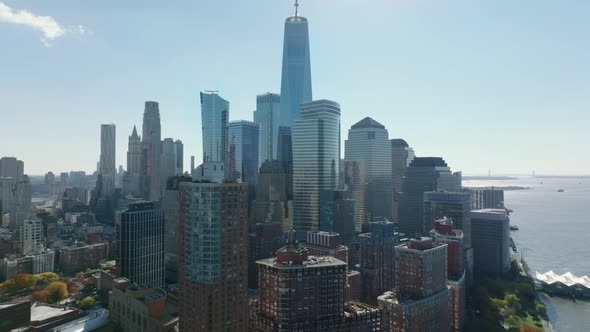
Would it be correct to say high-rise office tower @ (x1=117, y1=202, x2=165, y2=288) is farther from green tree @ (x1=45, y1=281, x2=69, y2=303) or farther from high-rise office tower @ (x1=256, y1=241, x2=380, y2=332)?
high-rise office tower @ (x1=256, y1=241, x2=380, y2=332)

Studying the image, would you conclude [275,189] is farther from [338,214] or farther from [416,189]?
[416,189]

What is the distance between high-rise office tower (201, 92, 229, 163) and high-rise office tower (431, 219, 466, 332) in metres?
82.1

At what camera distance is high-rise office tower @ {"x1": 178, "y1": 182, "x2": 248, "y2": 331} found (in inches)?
2350

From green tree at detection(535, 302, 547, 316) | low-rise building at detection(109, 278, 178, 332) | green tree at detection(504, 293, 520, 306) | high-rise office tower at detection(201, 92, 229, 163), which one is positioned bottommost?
green tree at detection(535, 302, 547, 316)

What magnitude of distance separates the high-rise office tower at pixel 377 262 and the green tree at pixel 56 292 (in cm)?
7725

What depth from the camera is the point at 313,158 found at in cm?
17350

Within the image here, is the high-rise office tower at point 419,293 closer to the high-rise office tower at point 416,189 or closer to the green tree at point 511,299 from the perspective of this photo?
the green tree at point 511,299

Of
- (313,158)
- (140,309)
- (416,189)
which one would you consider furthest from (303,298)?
(416,189)

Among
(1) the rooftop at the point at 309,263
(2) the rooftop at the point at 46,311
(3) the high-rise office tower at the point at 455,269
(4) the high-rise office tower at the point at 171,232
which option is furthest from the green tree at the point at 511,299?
(2) the rooftop at the point at 46,311

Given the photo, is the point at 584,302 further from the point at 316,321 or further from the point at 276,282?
the point at 276,282

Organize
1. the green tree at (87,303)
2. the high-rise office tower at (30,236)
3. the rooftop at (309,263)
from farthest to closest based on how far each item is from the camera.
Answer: the high-rise office tower at (30,236), the green tree at (87,303), the rooftop at (309,263)

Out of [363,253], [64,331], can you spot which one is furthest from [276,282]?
[363,253]

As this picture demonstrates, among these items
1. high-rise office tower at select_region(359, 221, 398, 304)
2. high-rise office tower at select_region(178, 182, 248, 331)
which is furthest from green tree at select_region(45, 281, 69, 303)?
high-rise office tower at select_region(359, 221, 398, 304)

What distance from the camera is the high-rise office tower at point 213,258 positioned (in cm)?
5969
